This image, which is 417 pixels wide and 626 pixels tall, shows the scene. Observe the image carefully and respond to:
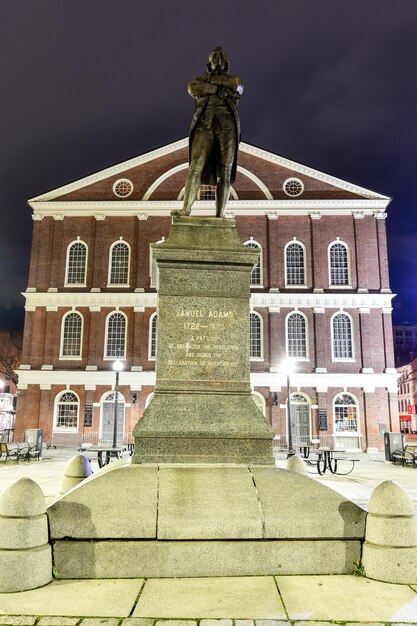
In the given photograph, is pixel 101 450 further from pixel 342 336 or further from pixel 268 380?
pixel 342 336

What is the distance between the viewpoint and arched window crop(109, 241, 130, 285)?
33.3 meters

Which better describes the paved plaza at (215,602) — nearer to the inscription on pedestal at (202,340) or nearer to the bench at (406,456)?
the inscription on pedestal at (202,340)

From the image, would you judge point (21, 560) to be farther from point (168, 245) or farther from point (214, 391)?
point (168, 245)

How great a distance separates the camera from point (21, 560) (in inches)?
163

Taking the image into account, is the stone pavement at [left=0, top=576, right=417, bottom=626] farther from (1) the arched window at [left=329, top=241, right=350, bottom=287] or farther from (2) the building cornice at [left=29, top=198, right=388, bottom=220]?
(2) the building cornice at [left=29, top=198, right=388, bottom=220]

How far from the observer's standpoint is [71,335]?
107 feet

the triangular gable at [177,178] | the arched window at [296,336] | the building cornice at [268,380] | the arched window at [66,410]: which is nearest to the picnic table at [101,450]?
the building cornice at [268,380]

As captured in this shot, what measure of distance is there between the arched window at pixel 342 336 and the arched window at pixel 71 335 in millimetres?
16033

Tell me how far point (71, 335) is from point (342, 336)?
56.2 feet

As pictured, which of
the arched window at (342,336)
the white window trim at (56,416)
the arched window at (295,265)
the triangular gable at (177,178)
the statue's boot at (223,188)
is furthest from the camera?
the triangular gable at (177,178)

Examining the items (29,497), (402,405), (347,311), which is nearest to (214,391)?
(29,497)

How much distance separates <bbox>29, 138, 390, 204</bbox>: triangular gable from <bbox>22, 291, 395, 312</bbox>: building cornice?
265 inches

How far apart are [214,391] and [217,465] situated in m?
0.89

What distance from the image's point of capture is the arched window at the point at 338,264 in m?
32.7
